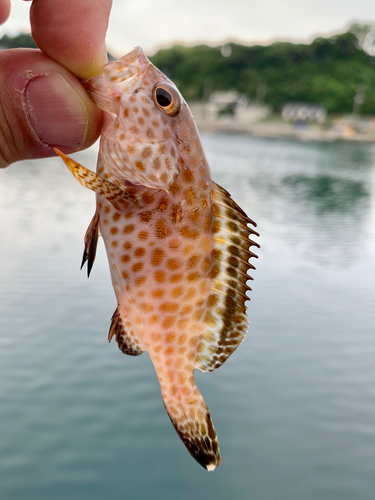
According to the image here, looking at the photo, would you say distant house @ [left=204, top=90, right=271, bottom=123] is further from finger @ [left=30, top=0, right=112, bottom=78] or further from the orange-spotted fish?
the orange-spotted fish

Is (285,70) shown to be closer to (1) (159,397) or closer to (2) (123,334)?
(1) (159,397)

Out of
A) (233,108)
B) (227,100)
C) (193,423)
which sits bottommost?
(233,108)

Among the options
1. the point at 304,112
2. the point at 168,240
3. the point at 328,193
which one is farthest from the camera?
the point at 304,112

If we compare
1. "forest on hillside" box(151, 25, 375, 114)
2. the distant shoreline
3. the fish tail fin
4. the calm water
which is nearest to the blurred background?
the calm water

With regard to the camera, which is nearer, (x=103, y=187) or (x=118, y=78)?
(x=103, y=187)

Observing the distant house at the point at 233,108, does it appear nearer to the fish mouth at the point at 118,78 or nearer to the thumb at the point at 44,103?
the thumb at the point at 44,103

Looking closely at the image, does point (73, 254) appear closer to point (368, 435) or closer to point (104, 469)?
point (104, 469)

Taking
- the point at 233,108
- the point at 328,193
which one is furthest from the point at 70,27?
the point at 233,108

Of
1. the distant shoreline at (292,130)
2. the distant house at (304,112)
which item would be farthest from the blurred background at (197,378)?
the distant house at (304,112)
